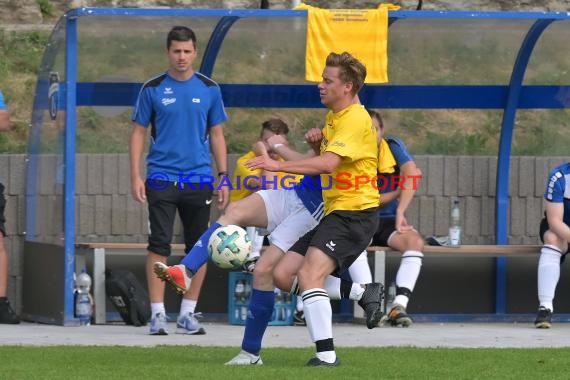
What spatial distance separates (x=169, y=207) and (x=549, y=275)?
10.5 ft

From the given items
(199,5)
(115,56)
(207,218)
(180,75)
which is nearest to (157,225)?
(207,218)

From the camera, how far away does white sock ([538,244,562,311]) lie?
12.0 metres

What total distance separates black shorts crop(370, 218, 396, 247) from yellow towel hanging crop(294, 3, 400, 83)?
1437 mm

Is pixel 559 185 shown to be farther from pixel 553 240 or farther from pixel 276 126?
pixel 276 126

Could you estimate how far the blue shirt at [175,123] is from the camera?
10.9 m

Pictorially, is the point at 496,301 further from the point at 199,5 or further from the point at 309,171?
the point at 199,5

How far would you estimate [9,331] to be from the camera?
11.1m

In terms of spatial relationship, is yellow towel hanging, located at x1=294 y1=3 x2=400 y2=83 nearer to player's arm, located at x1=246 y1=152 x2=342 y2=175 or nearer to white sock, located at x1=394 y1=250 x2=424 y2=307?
white sock, located at x1=394 y1=250 x2=424 y2=307

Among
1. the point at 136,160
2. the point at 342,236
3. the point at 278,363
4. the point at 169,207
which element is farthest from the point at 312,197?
the point at 136,160

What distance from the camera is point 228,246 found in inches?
349

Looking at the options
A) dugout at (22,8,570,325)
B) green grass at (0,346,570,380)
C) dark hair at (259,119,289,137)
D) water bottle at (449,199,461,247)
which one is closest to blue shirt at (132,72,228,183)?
dugout at (22,8,570,325)

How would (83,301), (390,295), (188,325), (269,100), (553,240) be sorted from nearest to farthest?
(188,325)
(83,301)
(553,240)
(390,295)
(269,100)

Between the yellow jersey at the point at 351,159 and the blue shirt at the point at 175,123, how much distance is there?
2.16 m

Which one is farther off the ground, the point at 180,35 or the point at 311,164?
the point at 180,35
